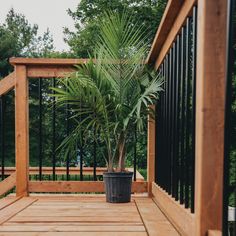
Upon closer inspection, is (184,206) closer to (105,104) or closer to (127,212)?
(127,212)

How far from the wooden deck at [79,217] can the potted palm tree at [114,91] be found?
262 millimetres

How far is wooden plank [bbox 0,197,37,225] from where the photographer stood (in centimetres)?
205

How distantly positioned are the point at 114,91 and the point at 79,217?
3.32 feet

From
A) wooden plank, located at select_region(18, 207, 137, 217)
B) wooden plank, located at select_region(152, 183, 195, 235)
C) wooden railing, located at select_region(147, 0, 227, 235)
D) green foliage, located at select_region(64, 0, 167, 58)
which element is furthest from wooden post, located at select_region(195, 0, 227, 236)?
green foliage, located at select_region(64, 0, 167, 58)

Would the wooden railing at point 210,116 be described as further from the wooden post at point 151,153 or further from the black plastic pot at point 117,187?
the wooden post at point 151,153

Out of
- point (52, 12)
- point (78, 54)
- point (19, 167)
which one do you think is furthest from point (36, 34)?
point (19, 167)

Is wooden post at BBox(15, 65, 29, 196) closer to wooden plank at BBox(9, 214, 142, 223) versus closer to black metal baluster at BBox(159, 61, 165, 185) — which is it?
wooden plank at BBox(9, 214, 142, 223)

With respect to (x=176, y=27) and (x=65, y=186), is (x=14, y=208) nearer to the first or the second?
(x=65, y=186)

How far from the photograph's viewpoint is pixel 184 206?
1679 millimetres

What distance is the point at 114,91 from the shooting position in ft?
9.02

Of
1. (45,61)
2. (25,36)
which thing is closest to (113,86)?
(45,61)

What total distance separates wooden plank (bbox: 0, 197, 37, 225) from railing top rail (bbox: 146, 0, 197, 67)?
52.1 inches

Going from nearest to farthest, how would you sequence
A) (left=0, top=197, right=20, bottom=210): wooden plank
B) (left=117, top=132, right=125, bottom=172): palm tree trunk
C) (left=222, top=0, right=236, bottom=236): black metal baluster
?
(left=222, top=0, right=236, bottom=236): black metal baluster, (left=0, top=197, right=20, bottom=210): wooden plank, (left=117, top=132, right=125, bottom=172): palm tree trunk

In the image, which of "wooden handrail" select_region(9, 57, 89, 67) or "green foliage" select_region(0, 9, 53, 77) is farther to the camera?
"green foliage" select_region(0, 9, 53, 77)
